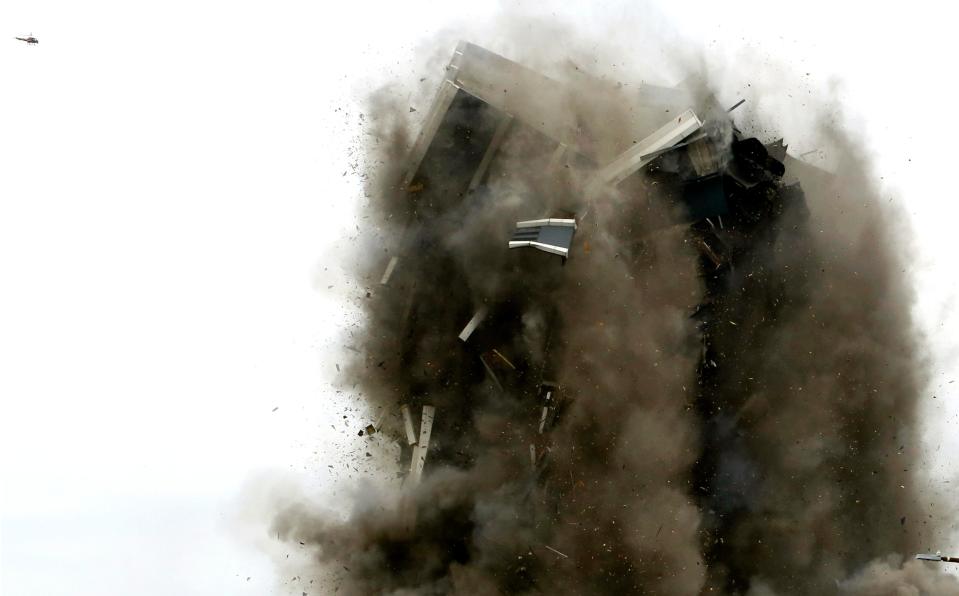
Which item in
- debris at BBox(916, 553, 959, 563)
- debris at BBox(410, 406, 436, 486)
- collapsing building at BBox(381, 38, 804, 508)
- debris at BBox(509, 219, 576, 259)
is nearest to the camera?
debris at BBox(509, 219, 576, 259)

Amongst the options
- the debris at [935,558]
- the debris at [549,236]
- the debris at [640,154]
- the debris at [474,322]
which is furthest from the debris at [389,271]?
the debris at [935,558]

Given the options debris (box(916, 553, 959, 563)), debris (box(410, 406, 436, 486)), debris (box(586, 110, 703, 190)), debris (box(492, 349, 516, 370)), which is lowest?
debris (box(410, 406, 436, 486))

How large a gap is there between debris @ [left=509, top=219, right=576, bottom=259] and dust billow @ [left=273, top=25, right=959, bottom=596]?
8.1 inches

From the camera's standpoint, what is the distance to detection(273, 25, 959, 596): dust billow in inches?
277

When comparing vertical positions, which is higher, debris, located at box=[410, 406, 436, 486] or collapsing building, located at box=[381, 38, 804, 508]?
collapsing building, located at box=[381, 38, 804, 508]

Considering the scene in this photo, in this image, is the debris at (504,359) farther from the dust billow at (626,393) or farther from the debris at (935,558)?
the debris at (935,558)

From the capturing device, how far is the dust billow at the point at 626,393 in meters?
7.04

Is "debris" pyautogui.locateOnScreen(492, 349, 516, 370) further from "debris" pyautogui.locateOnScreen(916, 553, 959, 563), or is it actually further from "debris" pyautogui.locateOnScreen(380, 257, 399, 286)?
"debris" pyautogui.locateOnScreen(916, 553, 959, 563)

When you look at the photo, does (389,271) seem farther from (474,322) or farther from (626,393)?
(626,393)

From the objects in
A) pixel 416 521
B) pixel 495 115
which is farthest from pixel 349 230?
pixel 416 521

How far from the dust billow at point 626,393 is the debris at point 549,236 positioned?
0.21m

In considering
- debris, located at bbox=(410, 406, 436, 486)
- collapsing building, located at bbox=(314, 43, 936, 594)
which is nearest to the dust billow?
collapsing building, located at bbox=(314, 43, 936, 594)

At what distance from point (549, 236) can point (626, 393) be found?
224cm

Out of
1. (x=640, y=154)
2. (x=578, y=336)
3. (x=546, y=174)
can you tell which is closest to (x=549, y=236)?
(x=546, y=174)
